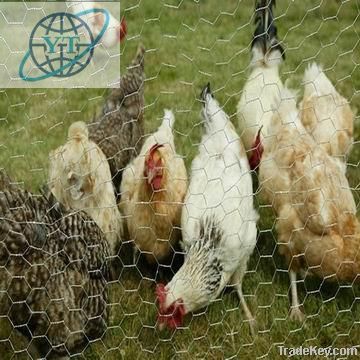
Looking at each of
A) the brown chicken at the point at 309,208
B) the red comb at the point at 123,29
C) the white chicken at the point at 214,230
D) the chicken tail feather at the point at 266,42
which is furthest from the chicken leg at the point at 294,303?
the red comb at the point at 123,29

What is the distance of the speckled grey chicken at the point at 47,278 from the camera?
5.54ft

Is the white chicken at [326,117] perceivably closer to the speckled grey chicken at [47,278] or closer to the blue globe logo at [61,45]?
the speckled grey chicken at [47,278]

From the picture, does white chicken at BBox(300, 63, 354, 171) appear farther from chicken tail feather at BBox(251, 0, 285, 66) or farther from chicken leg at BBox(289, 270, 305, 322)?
chicken leg at BBox(289, 270, 305, 322)

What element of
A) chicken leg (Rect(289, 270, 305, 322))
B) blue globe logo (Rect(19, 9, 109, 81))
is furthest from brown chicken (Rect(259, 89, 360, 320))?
blue globe logo (Rect(19, 9, 109, 81))

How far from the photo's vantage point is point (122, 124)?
2.54 meters

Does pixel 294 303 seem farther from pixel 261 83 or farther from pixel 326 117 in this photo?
pixel 261 83

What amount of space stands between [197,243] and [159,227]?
186 mm

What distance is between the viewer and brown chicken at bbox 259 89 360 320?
1989mm

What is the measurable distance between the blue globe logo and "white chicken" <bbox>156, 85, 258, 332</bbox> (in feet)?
4.62

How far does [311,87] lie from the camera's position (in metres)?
2.54

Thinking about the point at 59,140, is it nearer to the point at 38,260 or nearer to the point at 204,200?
the point at 204,200

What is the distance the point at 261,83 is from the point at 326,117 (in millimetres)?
330

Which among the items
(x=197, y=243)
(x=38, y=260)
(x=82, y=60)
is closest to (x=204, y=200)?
(x=197, y=243)

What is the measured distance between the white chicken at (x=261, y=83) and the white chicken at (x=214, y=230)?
254mm
